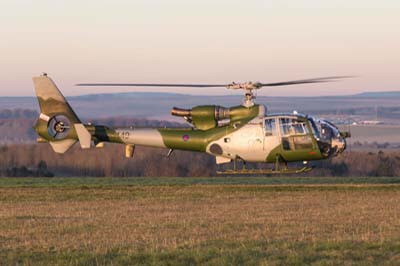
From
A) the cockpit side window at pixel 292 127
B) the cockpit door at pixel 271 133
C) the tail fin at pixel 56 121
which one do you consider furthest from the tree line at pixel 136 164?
the cockpit side window at pixel 292 127

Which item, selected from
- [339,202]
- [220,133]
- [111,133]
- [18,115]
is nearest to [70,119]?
[111,133]

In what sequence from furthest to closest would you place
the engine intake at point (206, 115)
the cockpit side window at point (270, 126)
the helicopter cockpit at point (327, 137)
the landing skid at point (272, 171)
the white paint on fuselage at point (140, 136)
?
the white paint on fuselage at point (140, 136) < the engine intake at point (206, 115) < the cockpit side window at point (270, 126) < the helicopter cockpit at point (327, 137) < the landing skid at point (272, 171)

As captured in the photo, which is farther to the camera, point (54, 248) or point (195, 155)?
point (195, 155)

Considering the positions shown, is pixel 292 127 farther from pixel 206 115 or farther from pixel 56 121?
pixel 56 121

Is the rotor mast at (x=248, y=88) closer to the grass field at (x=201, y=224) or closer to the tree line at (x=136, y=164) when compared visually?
the grass field at (x=201, y=224)

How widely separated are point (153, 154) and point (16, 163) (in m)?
8.28

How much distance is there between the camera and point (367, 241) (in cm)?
2073

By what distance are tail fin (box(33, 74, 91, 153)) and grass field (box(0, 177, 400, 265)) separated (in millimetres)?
2349

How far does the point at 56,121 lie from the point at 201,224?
20001 mm

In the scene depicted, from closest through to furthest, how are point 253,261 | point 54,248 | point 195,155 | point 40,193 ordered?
point 253,261
point 54,248
point 40,193
point 195,155

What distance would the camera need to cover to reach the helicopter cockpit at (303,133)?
133ft

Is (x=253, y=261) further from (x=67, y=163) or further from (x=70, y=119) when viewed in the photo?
(x=67, y=163)

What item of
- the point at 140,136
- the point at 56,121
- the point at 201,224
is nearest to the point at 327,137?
the point at 140,136

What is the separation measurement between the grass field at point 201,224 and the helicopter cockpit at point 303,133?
56.5 inches
